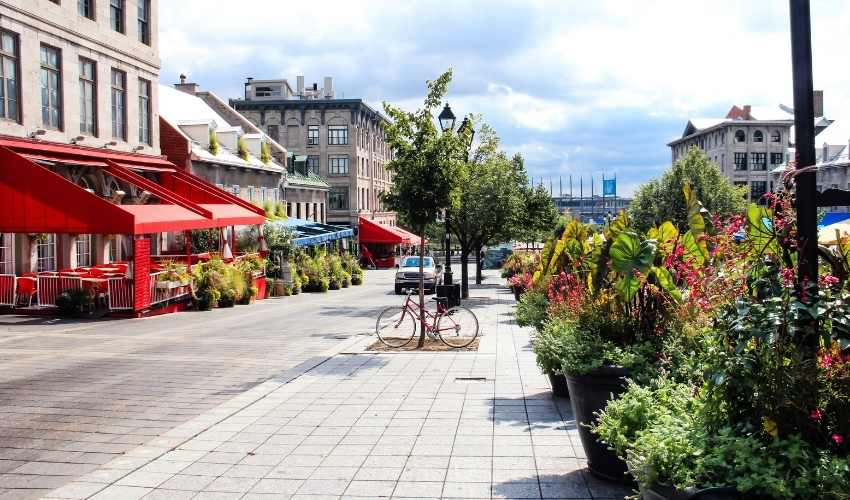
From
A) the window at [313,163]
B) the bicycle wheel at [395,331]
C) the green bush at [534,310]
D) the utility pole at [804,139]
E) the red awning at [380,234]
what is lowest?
the bicycle wheel at [395,331]

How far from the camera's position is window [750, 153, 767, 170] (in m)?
91.0

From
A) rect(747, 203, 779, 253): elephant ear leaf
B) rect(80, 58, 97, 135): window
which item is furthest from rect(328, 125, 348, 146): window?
rect(747, 203, 779, 253): elephant ear leaf

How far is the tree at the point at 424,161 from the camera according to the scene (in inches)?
584

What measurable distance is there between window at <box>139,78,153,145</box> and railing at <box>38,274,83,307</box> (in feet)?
29.5

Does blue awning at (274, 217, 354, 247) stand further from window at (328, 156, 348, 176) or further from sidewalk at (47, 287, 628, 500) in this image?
window at (328, 156, 348, 176)

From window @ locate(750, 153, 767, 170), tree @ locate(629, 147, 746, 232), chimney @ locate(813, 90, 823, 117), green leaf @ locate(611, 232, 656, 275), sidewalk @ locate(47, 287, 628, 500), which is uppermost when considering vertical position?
chimney @ locate(813, 90, 823, 117)

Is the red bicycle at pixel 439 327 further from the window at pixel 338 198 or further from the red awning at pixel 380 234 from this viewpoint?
the window at pixel 338 198

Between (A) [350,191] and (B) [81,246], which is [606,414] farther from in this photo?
(A) [350,191]

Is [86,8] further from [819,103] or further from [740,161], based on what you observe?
[740,161]

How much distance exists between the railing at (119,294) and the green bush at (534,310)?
1161 centimetres

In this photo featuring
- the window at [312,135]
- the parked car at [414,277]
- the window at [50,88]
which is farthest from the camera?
the window at [312,135]

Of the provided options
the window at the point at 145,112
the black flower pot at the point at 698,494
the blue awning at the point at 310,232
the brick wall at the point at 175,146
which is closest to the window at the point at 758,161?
the blue awning at the point at 310,232

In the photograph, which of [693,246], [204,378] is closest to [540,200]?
[204,378]

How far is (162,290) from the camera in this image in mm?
21000
